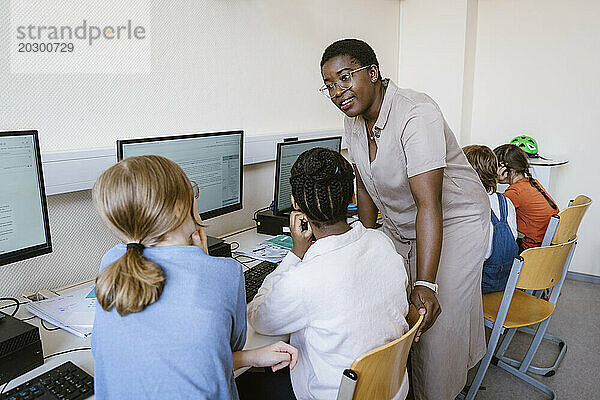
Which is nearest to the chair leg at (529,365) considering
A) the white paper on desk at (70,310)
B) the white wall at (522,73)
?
the white wall at (522,73)

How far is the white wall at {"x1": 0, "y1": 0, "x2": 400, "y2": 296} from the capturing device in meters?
1.60

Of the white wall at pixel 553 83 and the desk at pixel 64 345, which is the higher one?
the white wall at pixel 553 83

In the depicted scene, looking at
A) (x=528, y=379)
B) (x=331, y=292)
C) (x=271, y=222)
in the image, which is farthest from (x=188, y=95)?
(x=528, y=379)

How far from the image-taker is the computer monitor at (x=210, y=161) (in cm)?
165

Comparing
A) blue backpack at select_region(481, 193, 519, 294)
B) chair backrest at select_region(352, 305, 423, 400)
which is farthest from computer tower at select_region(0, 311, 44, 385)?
blue backpack at select_region(481, 193, 519, 294)

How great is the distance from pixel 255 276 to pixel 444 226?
672mm

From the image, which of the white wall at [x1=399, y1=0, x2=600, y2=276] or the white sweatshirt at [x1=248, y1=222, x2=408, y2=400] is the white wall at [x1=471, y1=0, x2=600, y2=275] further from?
the white sweatshirt at [x1=248, y1=222, x2=408, y2=400]

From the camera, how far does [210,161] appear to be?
1.85m

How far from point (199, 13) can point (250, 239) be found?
0.98 metres

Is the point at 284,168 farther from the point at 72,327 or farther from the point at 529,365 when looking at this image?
the point at 529,365

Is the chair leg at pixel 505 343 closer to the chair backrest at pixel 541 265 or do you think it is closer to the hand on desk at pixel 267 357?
the chair backrest at pixel 541 265

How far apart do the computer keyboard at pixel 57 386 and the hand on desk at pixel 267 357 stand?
320 millimetres

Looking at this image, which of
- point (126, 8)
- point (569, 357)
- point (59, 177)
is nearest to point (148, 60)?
point (126, 8)

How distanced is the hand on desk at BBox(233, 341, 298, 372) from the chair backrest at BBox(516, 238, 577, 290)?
1169mm
